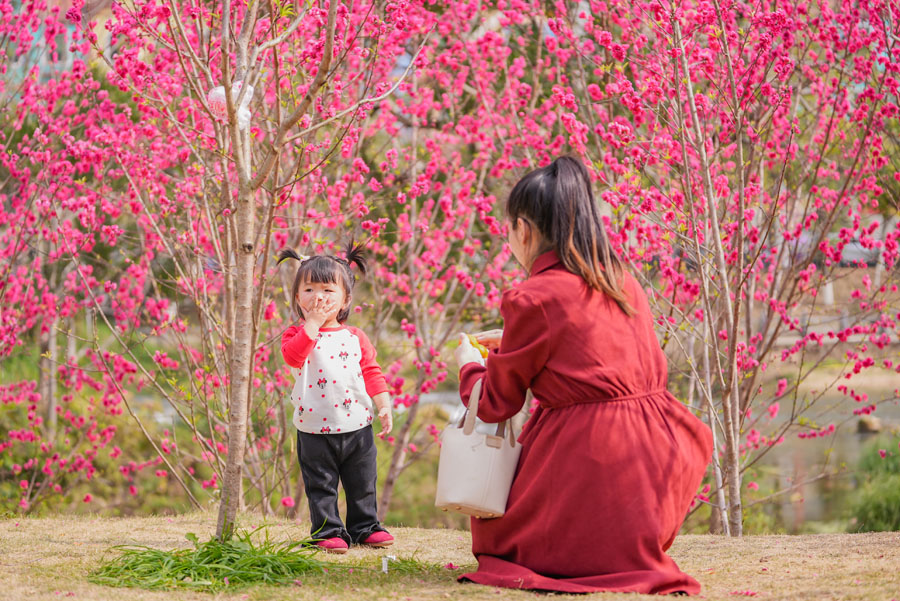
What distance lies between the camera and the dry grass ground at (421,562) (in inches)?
106

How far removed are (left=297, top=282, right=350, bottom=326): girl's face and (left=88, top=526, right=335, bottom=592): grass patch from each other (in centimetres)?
87

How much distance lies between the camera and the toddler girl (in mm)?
3535

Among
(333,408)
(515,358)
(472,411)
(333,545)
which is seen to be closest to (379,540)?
(333,545)

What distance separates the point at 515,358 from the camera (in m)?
2.73

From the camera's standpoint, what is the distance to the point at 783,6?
4.63m

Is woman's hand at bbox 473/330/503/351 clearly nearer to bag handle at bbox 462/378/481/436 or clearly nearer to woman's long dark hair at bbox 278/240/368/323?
bag handle at bbox 462/378/481/436

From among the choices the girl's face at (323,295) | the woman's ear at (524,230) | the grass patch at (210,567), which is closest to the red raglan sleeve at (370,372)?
the girl's face at (323,295)

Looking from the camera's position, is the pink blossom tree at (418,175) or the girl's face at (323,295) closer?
the girl's face at (323,295)

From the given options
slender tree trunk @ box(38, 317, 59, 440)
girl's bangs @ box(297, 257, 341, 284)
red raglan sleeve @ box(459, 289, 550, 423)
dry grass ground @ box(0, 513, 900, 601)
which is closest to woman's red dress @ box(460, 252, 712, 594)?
red raglan sleeve @ box(459, 289, 550, 423)

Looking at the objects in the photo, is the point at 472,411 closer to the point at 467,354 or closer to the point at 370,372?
the point at 467,354

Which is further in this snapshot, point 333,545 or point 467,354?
point 333,545

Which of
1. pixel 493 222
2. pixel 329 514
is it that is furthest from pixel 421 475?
pixel 329 514

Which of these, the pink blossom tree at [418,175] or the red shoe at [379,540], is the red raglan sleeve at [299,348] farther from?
the red shoe at [379,540]

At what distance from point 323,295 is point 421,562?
1.03 meters
